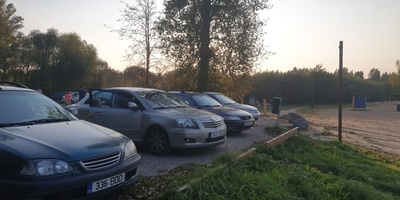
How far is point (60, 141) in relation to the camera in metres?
4.19

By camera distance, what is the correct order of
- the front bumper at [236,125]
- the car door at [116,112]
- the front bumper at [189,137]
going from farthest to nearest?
the front bumper at [236,125]
the car door at [116,112]
the front bumper at [189,137]

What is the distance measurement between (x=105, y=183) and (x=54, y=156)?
70 cm

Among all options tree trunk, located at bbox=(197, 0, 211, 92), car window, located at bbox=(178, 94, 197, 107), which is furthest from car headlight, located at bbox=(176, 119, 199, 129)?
tree trunk, located at bbox=(197, 0, 211, 92)

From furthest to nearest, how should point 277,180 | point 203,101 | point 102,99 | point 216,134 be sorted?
point 203,101
point 102,99
point 216,134
point 277,180

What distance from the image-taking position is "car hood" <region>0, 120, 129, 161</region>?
390cm

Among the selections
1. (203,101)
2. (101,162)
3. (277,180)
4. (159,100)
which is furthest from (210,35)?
(101,162)

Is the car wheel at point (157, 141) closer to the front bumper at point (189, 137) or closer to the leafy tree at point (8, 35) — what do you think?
the front bumper at point (189, 137)

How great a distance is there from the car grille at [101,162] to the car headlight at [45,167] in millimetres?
233

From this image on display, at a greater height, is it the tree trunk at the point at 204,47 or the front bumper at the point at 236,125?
the tree trunk at the point at 204,47

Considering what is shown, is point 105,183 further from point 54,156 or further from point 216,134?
point 216,134

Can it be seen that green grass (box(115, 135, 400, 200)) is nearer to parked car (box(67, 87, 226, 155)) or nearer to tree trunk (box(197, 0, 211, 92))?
parked car (box(67, 87, 226, 155))

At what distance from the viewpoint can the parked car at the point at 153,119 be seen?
309 inches

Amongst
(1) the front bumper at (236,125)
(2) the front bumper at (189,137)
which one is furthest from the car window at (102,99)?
(1) the front bumper at (236,125)

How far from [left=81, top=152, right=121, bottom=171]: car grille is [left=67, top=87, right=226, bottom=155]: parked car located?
3.30 m
